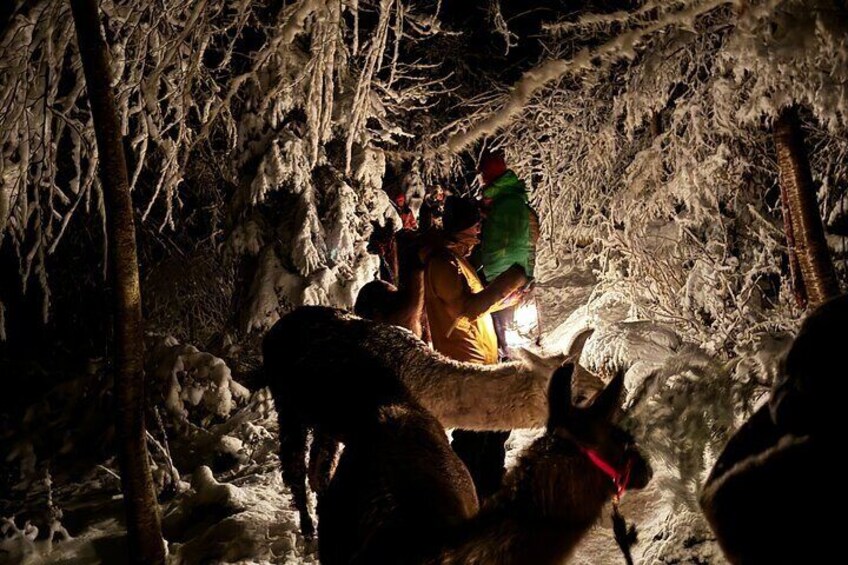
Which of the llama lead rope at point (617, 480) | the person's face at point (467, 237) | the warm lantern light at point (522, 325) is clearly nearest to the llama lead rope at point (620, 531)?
the llama lead rope at point (617, 480)

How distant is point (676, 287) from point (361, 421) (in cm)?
494

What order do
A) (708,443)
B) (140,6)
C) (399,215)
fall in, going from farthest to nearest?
1. (399,215)
2. (140,6)
3. (708,443)

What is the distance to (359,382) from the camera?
3.27m

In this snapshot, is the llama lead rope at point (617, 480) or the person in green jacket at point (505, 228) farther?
the person in green jacket at point (505, 228)

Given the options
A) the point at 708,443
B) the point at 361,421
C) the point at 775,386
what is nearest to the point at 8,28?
the point at 361,421

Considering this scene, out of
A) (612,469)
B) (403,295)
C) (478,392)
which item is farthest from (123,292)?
(612,469)

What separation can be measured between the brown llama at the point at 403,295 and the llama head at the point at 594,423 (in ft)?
7.55

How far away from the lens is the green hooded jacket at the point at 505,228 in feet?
15.1

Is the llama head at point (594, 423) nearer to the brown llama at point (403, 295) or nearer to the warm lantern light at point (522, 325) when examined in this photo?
the brown llama at point (403, 295)

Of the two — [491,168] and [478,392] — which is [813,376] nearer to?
[478,392]

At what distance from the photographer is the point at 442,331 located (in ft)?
14.3

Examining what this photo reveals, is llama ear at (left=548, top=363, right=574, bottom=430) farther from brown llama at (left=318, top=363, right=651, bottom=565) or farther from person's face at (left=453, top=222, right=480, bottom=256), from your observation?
person's face at (left=453, top=222, right=480, bottom=256)

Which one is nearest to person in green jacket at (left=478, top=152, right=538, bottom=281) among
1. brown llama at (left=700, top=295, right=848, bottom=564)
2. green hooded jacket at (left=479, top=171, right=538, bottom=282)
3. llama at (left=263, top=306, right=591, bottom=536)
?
green hooded jacket at (left=479, top=171, right=538, bottom=282)

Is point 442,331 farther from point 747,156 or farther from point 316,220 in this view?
point 316,220
